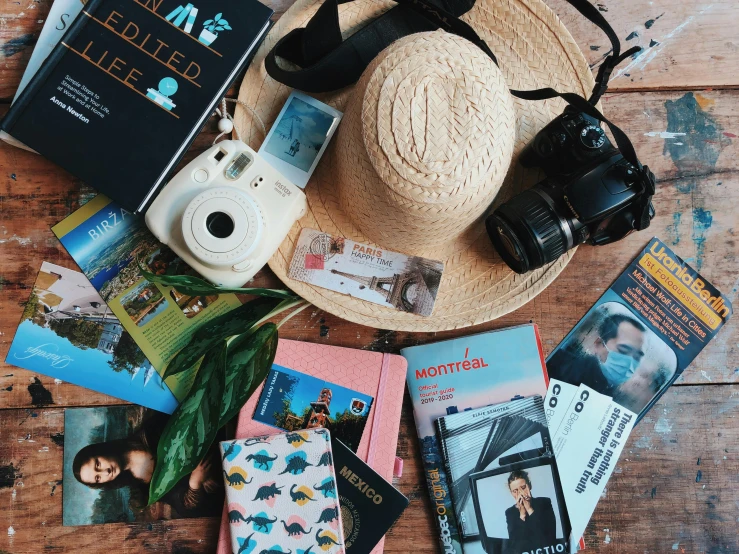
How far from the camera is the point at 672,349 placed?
840 mm

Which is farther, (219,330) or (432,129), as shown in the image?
(219,330)

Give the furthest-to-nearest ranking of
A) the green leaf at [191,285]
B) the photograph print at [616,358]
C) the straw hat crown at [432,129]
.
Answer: the photograph print at [616,358] → the green leaf at [191,285] → the straw hat crown at [432,129]

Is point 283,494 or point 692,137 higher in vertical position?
point 692,137

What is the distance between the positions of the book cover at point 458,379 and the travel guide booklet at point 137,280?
0.30 meters

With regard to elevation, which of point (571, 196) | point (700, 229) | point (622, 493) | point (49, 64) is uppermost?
point (49, 64)

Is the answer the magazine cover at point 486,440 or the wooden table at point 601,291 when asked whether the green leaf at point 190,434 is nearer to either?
the wooden table at point 601,291

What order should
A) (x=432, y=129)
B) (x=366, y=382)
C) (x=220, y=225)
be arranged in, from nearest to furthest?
(x=432, y=129) < (x=220, y=225) < (x=366, y=382)

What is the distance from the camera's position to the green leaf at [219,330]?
782mm

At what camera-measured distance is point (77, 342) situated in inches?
32.0

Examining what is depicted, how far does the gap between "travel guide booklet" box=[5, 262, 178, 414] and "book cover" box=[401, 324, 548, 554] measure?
0.36m

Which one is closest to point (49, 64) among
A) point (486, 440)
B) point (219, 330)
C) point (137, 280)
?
point (137, 280)

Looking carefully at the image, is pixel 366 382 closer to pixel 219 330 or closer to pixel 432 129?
pixel 219 330

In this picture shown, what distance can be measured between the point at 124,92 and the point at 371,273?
1.31 ft

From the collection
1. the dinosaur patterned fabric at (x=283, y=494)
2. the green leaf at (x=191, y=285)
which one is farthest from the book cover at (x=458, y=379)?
the green leaf at (x=191, y=285)
